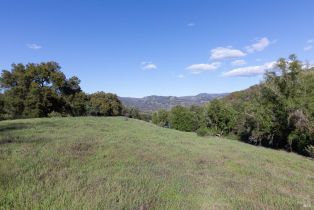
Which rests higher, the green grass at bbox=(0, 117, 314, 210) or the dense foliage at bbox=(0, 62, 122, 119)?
the dense foliage at bbox=(0, 62, 122, 119)

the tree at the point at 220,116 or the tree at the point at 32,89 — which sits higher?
the tree at the point at 32,89

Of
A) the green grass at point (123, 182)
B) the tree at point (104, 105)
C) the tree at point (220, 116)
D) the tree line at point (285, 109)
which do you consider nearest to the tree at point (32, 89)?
the tree at point (104, 105)

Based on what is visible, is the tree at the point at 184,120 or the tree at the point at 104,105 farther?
the tree at the point at 184,120

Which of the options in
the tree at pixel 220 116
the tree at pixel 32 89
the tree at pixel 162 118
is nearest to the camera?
the tree at pixel 32 89

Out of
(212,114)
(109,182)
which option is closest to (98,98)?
(212,114)

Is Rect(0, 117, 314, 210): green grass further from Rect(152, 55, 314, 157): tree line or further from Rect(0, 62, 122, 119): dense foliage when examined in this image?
Rect(0, 62, 122, 119): dense foliage

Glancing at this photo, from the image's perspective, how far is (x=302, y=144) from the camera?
3750 centimetres

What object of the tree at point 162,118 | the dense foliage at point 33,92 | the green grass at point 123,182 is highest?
the dense foliage at point 33,92

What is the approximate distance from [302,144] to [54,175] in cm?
3713

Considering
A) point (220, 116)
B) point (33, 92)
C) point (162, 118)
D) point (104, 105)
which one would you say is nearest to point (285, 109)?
point (33, 92)

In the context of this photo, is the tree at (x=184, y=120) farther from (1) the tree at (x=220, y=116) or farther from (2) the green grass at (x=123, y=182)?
(2) the green grass at (x=123, y=182)

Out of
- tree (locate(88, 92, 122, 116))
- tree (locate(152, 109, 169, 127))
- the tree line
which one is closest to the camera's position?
the tree line

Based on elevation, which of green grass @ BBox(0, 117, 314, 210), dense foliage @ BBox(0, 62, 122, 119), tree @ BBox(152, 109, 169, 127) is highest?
dense foliage @ BBox(0, 62, 122, 119)

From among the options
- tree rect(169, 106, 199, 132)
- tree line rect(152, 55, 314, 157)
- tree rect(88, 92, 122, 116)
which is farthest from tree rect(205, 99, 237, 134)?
tree line rect(152, 55, 314, 157)
